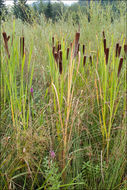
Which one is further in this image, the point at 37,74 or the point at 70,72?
the point at 37,74

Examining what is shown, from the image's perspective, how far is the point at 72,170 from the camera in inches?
38.4

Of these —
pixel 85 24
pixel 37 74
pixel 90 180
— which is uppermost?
pixel 85 24

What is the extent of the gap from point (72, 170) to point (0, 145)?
43cm

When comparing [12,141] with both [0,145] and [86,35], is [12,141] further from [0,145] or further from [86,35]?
[86,35]

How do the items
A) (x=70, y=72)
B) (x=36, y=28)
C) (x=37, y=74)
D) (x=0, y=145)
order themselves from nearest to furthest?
(x=70, y=72), (x=0, y=145), (x=37, y=74), (x=36, y=28)

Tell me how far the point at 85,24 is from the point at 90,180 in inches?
101

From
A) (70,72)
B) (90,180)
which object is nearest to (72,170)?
(90,180)

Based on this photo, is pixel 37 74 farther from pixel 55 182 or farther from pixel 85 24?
pixel 85 24

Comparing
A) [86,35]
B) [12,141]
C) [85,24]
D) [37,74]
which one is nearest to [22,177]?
[12,141]

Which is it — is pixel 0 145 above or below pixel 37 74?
below

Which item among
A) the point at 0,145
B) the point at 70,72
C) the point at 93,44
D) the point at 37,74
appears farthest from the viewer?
the point at 93,44

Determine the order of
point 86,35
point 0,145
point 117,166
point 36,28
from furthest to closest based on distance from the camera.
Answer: point 86,35 < point 36,28 < point 0,145 < point 117,166

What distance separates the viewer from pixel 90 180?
943 millimetres

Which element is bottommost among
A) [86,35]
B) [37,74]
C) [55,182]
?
[55,182]
